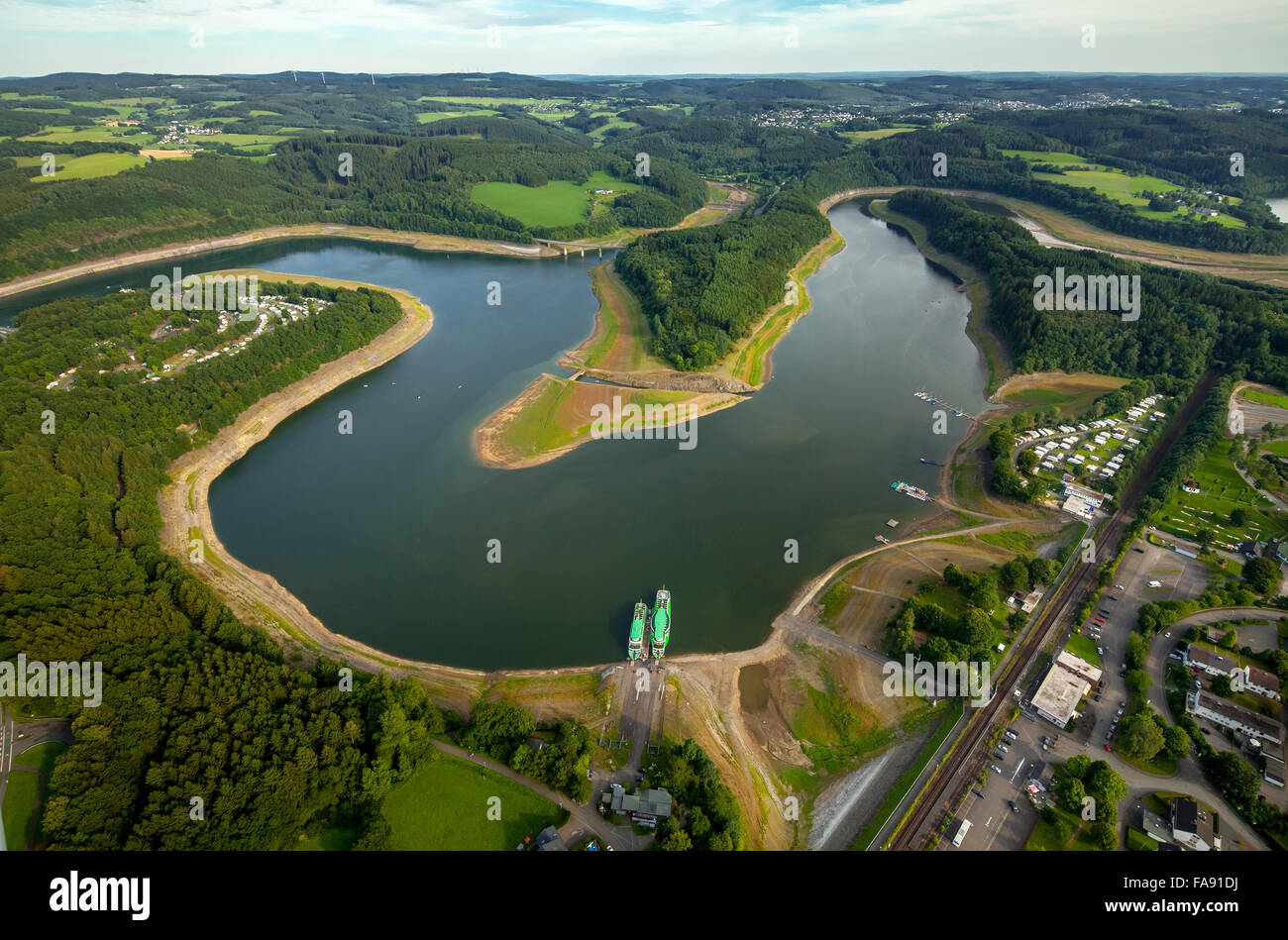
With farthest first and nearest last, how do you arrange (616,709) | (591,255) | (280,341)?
1. (591,255)
2. (280,341)
3. (616,709)

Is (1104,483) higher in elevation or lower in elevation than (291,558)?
higher

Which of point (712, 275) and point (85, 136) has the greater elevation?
point (85, 136)

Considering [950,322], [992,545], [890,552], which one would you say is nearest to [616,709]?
[890,552]

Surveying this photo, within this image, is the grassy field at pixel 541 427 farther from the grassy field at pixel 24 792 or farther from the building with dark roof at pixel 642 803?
the grassy field at pixel 24 792

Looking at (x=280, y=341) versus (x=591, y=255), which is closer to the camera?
(x=280, y=341)

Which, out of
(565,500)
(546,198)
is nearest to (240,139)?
(546,198)

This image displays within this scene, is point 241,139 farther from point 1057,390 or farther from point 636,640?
point 1057,390

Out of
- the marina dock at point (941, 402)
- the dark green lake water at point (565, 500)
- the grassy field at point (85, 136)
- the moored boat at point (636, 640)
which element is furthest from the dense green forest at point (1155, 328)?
the grassy field at point (85, 136)

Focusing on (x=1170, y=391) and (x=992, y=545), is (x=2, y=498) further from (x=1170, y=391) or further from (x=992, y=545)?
(x=1170, y=391)
